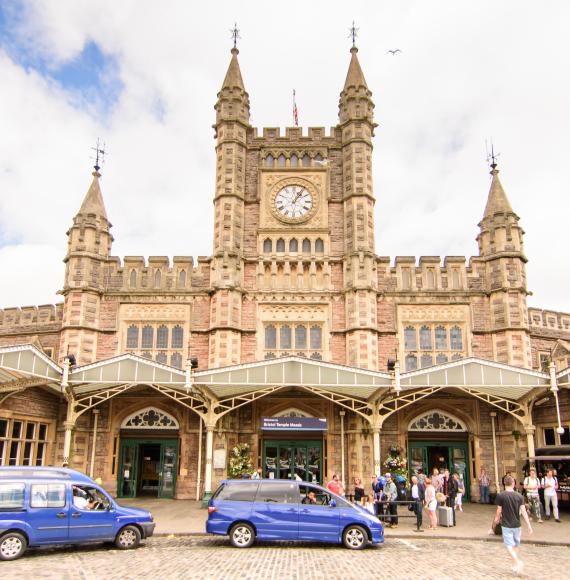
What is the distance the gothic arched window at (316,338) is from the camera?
1030 inches

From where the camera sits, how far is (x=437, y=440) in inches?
1001

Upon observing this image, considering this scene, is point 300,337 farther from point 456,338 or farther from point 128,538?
point 128,538

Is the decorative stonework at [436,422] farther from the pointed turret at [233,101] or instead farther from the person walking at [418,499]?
the pointed turret at [233,101]

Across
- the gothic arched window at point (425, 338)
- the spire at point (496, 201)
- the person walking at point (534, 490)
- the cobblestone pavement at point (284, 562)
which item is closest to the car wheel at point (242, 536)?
the cobblestone pavement at point (284, 562)

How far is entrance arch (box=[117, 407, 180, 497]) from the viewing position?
24969 millimetres

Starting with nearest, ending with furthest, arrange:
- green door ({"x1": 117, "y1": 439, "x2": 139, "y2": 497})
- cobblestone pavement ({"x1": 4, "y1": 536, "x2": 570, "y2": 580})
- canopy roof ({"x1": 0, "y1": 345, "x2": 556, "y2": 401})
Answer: cobblestone pavement ({"x1": 4, "y1": 536, "x2": 570, "y2": 580}) < canopy roof ({"x1": 0, "y1": 345, "x2": 556, "y2": 401}) < green door ({"x1": 117, "y1": 439, "x2": 139, "y2": 497})

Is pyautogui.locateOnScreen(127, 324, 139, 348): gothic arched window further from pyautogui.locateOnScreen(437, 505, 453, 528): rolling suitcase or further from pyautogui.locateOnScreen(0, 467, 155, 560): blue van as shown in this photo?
pyautogui.locateOnScreen(437, 505, 453, 528): rolling suitcase

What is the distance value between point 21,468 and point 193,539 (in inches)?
180

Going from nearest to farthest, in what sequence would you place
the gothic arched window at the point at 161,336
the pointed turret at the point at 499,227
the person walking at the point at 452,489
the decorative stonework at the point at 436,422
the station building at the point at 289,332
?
the person walking at the point at 452,489 → the station building at the point at 289,332 → the decorative stonework at the point at 436,422 → the gothic arched window at the point at 161,336 → the pointed turret at the point at 499,227

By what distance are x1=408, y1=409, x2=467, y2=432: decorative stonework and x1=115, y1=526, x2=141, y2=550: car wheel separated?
47.6 feet

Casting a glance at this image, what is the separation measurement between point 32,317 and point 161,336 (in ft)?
20.6

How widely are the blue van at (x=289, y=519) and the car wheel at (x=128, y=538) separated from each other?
5.03 feet

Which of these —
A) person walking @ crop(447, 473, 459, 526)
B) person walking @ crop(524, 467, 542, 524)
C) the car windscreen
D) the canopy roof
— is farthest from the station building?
the car windscreen

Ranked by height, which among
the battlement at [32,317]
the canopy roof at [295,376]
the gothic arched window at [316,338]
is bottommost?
the canopy roof at [295,376]
